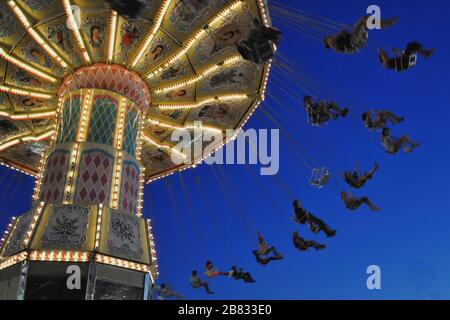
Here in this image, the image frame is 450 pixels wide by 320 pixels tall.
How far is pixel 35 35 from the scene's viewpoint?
13.7m

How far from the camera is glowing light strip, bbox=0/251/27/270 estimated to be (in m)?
11.8

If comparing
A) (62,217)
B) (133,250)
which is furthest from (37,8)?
(133,250)

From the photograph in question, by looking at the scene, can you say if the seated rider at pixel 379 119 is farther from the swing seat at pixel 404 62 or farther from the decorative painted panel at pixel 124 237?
the decorative painted panel at pixel 124 237

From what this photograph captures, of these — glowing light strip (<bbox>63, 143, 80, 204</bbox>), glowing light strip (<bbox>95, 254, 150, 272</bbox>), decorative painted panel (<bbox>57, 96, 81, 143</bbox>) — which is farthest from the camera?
decorative painted panel (<bbox>57, 96, 81, 143</bbox>)

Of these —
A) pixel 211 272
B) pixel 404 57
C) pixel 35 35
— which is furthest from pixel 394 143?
pixel 35 35

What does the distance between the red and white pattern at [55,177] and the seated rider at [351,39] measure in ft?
22.7

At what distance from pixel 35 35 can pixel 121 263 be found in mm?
6165

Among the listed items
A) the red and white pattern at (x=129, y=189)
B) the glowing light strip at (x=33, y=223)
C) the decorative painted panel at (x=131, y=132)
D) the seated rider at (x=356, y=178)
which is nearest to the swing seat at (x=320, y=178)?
the seated rider at (x=356, y=178)

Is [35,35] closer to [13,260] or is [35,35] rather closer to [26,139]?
[26,139]

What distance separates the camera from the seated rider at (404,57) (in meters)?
11.8

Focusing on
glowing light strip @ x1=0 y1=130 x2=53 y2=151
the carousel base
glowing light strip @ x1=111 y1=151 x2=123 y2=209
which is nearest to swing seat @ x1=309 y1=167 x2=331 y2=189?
glowing light strip @ x1=111 y1=151 x2=123 y2=209

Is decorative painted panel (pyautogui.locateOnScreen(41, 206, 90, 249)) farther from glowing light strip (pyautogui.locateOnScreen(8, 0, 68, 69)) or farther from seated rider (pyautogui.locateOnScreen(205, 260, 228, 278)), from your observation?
seated rider (pyautogui.locateOnScreen(205, 260, 228, 278))

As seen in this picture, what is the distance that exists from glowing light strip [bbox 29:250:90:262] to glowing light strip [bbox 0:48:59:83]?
17.2 ft
